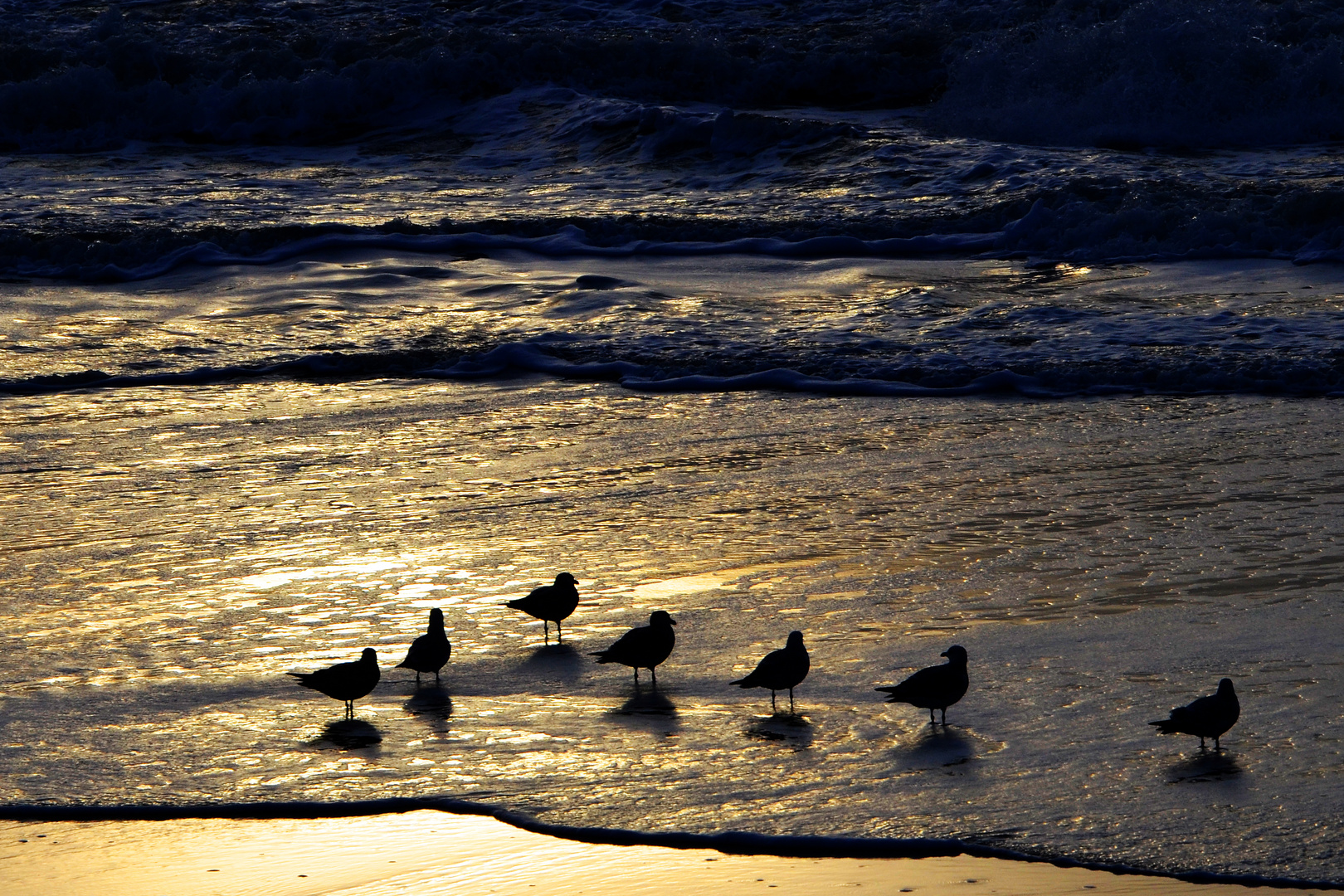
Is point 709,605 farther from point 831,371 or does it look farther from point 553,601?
point 831,371

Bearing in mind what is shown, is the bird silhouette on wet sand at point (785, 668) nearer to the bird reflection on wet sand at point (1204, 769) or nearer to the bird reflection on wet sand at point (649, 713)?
the bird reflection on wet sand at point (649, 713)

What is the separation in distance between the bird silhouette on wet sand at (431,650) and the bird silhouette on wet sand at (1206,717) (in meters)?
2.48

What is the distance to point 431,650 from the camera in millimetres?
5523

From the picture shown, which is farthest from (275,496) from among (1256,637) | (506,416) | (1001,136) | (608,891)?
(1001,136)

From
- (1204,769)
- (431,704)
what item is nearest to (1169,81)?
(1204,769)

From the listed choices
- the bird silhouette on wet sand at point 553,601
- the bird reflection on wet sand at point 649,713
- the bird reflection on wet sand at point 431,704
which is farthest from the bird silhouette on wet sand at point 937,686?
the bird reflection on wet sand at point 431,704

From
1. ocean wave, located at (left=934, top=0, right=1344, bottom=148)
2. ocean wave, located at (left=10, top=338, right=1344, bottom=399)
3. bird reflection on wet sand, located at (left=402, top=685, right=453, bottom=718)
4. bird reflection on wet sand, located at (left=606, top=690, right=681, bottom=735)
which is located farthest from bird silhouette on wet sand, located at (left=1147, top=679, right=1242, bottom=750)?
ocean wave, located at (left=934, top=0, right=1344, bottom=148)

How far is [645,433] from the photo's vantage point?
9.09 meters

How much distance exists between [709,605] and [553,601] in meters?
0.71

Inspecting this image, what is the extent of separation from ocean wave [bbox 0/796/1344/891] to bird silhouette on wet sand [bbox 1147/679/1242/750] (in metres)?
0.65

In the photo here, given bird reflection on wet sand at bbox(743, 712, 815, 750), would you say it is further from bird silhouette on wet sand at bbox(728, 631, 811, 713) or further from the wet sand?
the wet sand

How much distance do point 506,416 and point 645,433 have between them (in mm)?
1015

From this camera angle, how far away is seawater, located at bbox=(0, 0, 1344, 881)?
16.3ft

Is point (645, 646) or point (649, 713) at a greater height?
point (645, 646)
